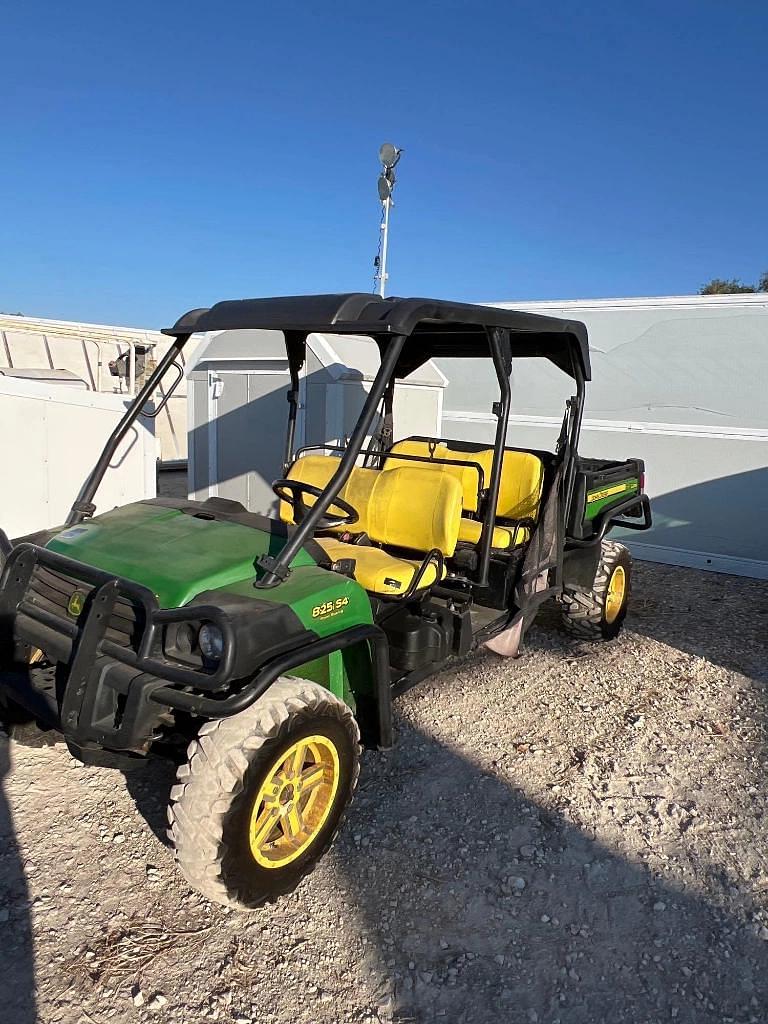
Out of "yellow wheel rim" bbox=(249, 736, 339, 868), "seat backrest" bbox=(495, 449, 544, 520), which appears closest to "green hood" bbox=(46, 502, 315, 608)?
"yellow wheel rim" bbox=(249, 736, 339, 868)

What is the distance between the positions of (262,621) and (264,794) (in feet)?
1.78

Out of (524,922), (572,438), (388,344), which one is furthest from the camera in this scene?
(572,438)

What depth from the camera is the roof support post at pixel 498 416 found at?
10.3 feet

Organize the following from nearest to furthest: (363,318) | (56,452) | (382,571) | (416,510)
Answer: (363,318) → (382,571) → (416,510) → (56,452)

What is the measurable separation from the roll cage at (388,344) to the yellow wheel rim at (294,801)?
567 mm

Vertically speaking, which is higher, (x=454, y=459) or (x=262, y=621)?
(x=454, y=459)

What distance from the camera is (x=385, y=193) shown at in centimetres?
864

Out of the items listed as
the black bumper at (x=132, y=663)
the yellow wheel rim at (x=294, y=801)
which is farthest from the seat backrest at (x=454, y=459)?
the yellow wheel rim at (x=294, y=801)

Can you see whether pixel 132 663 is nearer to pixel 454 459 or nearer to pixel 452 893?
pixel 452 893

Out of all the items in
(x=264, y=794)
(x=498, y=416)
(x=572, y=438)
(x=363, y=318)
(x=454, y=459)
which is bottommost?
(x=264, y=794)

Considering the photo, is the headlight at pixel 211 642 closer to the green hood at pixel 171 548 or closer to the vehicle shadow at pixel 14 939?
the green hood at pixel 171 548

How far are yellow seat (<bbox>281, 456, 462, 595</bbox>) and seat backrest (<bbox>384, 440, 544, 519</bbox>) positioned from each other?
2.17 feet

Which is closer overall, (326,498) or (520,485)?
(326,498)

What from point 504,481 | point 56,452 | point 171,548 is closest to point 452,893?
point 171,548
